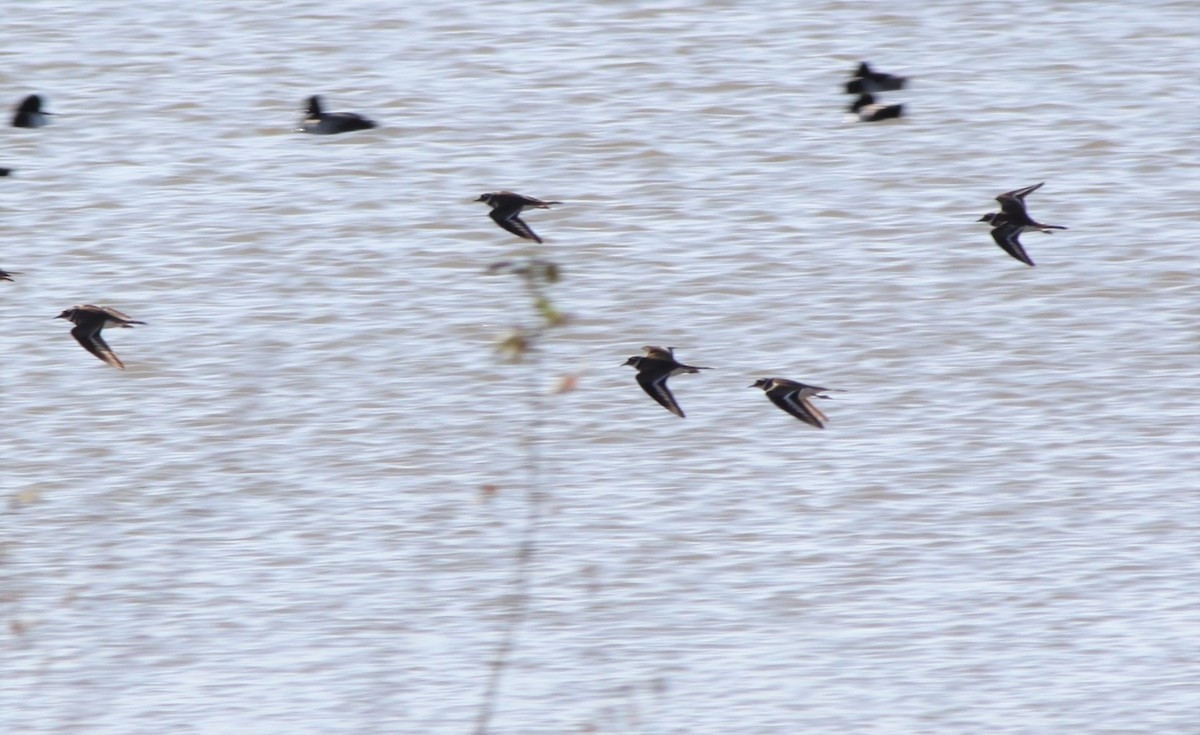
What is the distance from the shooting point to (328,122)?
12.0 meters

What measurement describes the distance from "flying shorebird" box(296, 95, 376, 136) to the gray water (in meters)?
0.11

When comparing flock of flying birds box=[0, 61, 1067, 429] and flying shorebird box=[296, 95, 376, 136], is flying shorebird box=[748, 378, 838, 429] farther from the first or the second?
flying shorebird box=[296, 95, 376, 136]

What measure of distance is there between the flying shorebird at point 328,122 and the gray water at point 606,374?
0.35 feet

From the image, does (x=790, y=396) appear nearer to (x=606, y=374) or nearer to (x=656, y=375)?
(x=656, y=375)

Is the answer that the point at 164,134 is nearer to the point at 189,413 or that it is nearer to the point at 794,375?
the point at 189,413

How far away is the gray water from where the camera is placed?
6645mm

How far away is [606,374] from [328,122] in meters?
3.47

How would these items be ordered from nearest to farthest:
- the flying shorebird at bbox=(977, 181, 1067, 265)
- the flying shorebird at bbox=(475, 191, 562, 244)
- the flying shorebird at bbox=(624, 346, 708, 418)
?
the flying shorebird at bbox=(624, 346, 708, 418) < the flying shorebird at bbox=(475, 191, 562, 244) < the flying shorebird at bbox=(977, 181, 1067, 265)

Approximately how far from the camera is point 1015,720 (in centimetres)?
621

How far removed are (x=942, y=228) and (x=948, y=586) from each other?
383 centimetres

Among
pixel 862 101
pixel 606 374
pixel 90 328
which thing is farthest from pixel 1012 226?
pixel 862 101

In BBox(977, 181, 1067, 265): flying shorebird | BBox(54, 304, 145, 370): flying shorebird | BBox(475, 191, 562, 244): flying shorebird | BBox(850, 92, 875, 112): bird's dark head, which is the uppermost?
BBox(475, 191, 562, 244): flying shorebird

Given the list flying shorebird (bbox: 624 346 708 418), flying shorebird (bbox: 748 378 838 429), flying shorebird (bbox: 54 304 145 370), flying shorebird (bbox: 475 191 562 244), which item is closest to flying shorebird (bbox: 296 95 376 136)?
flying shorebird (bbox: 475 191 562 244)

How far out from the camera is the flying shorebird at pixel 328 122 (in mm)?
11984
